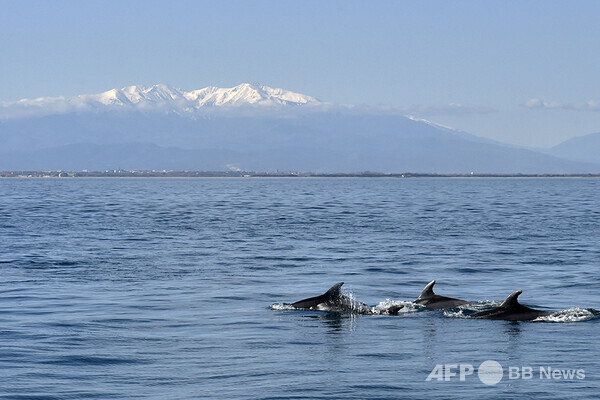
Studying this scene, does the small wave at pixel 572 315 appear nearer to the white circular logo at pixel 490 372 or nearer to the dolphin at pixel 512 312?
the dolphin at pixel 512 312

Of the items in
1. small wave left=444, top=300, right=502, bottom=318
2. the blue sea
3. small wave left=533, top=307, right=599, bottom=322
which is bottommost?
the blue sea

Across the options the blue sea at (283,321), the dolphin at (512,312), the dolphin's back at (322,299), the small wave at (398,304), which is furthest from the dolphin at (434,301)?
the dolphin's back at (322,299)

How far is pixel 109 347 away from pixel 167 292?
8.86 metres

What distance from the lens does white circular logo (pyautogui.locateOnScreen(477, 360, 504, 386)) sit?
16.9m

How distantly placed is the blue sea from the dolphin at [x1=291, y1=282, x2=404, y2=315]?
390 mm

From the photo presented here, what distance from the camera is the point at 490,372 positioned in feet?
57.5

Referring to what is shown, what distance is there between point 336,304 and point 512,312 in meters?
4.61

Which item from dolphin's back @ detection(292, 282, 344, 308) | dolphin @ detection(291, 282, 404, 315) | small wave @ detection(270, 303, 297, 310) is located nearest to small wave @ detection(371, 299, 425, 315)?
dolphin @ detection(291, 282, 404, 315)

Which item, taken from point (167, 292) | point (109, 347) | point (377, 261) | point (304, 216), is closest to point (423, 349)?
point (109, 347)

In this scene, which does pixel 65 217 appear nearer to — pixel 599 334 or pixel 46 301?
pixel 46 301

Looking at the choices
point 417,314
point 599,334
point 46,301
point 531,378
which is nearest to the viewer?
point 531,378

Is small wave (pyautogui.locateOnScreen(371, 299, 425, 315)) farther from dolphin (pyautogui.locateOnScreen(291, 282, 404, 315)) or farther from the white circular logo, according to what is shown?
the white circular logo

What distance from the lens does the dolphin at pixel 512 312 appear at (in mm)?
23156

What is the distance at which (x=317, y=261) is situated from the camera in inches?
1512
